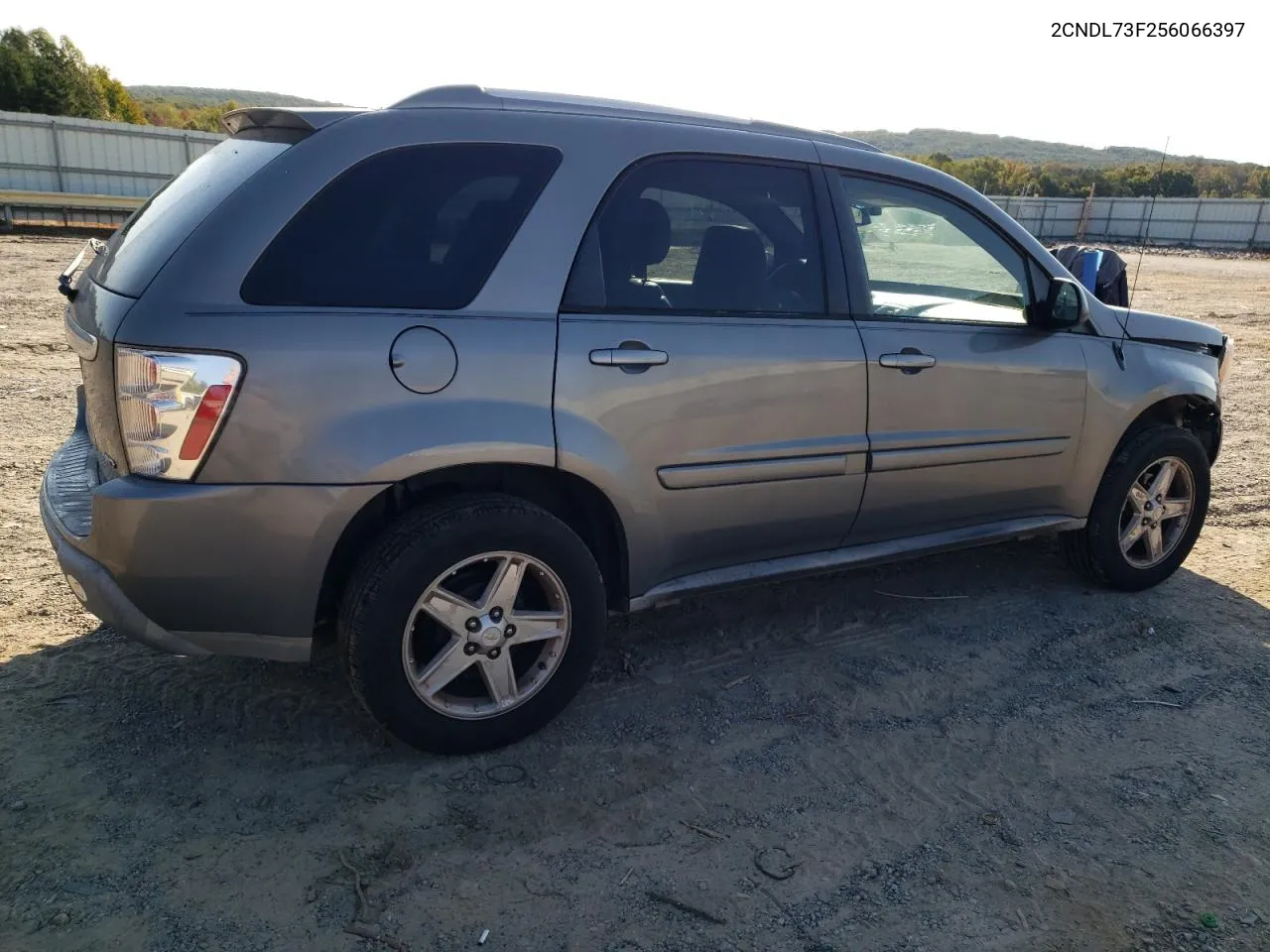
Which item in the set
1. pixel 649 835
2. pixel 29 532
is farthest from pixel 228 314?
pixel 29 532

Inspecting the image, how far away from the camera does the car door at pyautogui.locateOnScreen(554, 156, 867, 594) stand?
3.05 meters

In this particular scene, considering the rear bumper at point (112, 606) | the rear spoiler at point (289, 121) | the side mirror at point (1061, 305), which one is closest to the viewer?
the rear bumper at point (112, 606)

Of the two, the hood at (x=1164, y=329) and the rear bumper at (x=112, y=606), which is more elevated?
the hood at (x=1164, y=329)

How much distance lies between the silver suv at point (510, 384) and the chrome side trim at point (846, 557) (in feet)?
0.05

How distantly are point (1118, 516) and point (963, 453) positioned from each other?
1070 millimetres

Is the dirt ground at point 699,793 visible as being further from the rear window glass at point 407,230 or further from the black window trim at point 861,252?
the rear window glass at point 407,230

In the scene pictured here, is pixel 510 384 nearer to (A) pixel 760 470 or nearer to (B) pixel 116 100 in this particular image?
(A) pixel 760 470

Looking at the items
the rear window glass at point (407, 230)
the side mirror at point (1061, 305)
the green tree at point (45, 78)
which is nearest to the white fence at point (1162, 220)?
the green tree at point (45, 78)

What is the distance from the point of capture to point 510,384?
2848mm

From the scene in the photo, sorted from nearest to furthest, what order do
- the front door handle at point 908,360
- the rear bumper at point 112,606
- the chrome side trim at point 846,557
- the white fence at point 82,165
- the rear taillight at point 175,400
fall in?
the rear taillight at point 175,400 → the rear bumper at point 112,606 → the chrome side trim at point 846,557 → the front door handle at point 908,360 → the white fence at point 82,165

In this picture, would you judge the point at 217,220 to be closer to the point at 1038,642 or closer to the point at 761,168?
the point at 761,168

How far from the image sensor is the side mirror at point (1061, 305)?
156 inches

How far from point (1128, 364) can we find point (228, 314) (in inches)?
143

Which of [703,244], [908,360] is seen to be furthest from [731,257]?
[908,360]
